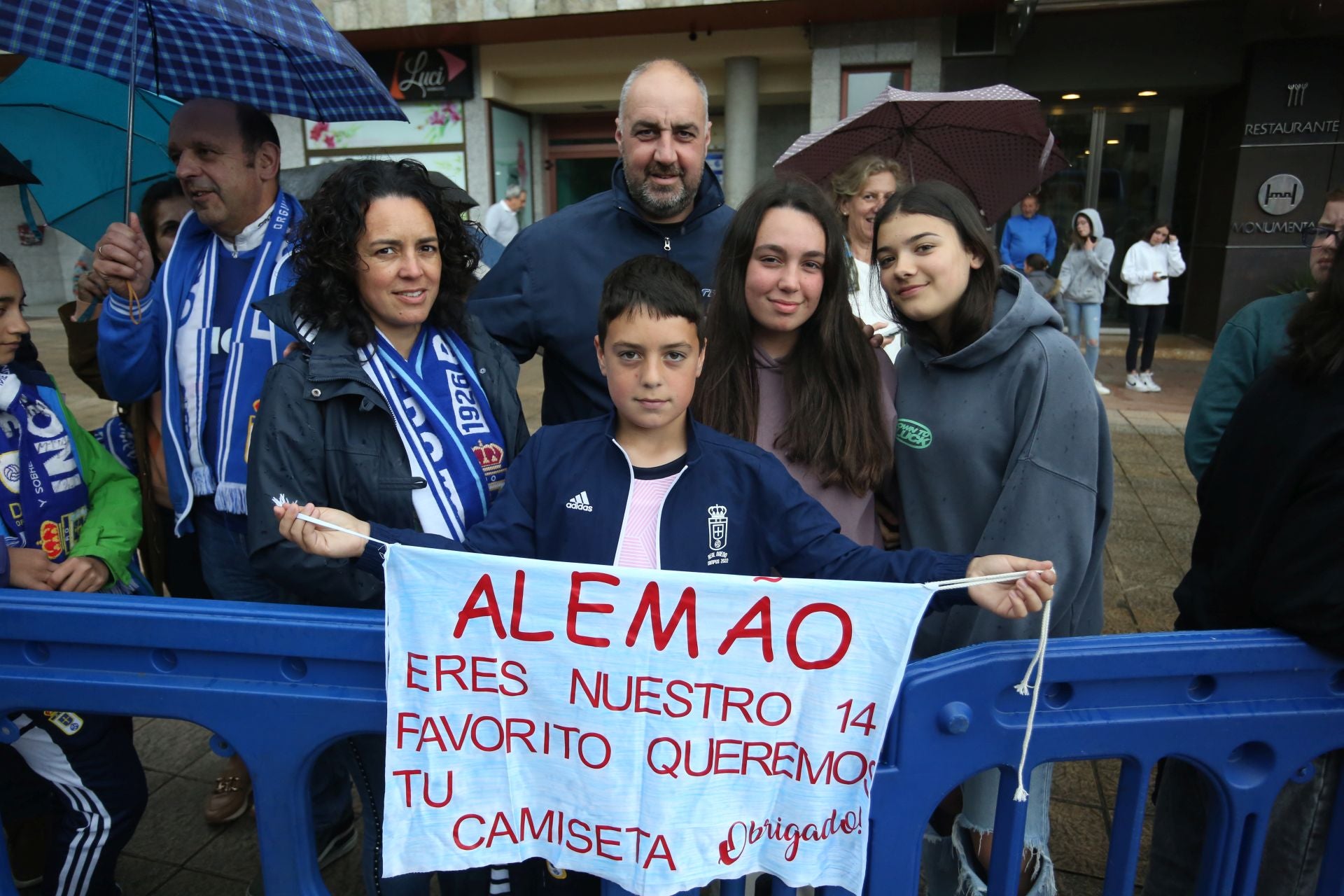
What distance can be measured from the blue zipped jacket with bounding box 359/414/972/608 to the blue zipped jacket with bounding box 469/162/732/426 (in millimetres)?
842

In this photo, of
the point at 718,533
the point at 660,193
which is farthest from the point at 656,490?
the point at 660,193

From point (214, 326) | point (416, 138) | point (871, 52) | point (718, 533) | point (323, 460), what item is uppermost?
point (871, 52)

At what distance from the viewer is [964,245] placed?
2.11 m

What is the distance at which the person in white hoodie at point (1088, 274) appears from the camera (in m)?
9.41

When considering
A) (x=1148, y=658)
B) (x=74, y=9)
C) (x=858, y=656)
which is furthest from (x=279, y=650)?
(x=74, y=9)

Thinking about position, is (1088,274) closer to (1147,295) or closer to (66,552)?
(1147,295)

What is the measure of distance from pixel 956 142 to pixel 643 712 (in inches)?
155

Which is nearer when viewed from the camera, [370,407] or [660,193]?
[370,407]

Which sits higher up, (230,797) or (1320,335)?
(1320,335)

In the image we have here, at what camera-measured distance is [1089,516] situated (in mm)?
1924

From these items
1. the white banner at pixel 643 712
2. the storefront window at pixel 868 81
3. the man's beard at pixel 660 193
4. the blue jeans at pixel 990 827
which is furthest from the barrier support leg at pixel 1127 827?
the storefront window at pixel 868 81

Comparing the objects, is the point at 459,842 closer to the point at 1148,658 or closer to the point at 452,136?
the point at 1148,658

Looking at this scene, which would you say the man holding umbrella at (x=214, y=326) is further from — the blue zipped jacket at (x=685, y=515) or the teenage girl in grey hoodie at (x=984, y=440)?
the teenage girl in grey hoodie at (x=984, y=440)

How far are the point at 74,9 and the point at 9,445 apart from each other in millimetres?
1524
